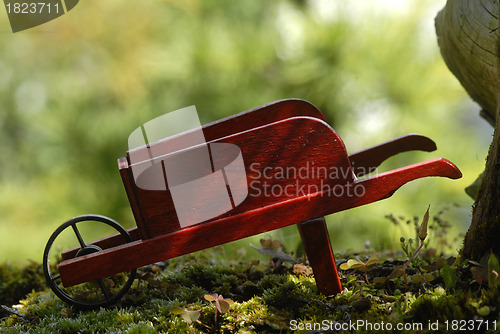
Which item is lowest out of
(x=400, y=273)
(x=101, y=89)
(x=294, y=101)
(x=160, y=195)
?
(x=400, y=273)

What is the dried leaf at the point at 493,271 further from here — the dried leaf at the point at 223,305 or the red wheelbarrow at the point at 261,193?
the dried leaf at the point at 223,305

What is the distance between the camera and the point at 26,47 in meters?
3.62

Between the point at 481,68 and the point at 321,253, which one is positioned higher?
the point at 481,68

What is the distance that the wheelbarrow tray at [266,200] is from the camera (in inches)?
49.7

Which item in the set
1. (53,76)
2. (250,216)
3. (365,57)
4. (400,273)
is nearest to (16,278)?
(250,216)

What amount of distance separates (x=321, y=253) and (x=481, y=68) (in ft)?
2.81

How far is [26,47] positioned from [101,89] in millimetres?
712

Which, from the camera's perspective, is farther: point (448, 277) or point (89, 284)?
point (89, 284)

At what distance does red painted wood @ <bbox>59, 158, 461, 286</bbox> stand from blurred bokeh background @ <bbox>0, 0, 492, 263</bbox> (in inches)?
62.2

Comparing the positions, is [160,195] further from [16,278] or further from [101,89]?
[101,89]

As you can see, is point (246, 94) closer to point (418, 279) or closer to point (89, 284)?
point (89, 284)

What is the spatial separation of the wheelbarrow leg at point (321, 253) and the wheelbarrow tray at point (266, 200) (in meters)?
0.03

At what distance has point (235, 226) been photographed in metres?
1.28

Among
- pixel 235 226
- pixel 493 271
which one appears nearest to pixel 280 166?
pixel 235 226
